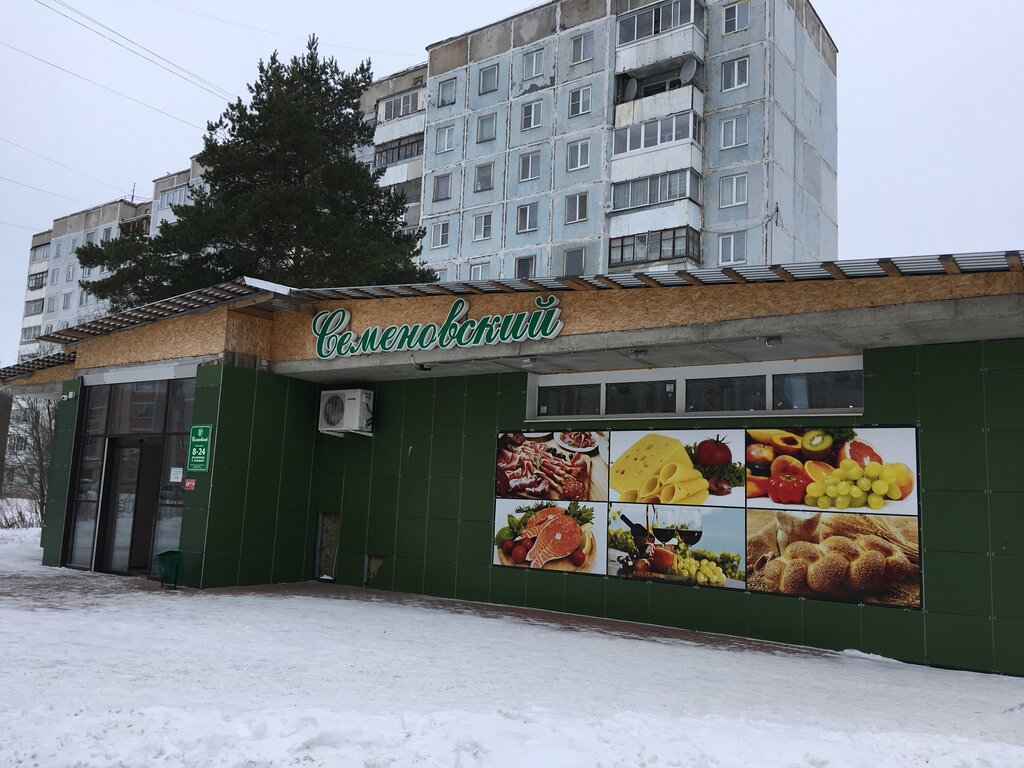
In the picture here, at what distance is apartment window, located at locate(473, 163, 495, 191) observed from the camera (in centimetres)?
3772

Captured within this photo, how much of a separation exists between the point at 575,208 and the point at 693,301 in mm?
24075

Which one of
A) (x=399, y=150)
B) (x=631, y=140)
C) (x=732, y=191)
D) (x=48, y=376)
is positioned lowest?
(x=48, y=376)

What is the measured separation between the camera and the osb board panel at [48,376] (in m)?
19.1

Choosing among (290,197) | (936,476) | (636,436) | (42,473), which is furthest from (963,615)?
(42,473)

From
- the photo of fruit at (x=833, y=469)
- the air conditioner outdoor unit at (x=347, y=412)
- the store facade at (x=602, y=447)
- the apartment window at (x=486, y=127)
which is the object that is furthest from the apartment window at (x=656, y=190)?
the photo of fruit at (x=833, y=469)

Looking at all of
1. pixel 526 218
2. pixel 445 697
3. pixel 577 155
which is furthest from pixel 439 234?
pixel 445 697

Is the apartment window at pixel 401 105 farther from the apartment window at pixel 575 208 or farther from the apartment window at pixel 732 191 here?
the apartment window at pixel 732 191

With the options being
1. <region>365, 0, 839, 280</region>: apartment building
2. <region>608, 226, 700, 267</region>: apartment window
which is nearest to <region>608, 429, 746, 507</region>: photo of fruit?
<region>365, 0, 839, 280</region>: apartment building

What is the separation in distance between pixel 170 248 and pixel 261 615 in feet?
48.6

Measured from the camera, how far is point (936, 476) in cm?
1030

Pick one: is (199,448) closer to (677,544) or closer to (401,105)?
(677,544)

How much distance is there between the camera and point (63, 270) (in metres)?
63.2

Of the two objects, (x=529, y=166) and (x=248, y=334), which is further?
(x=529, y=166)

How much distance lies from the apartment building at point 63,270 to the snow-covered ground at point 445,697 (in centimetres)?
5397
